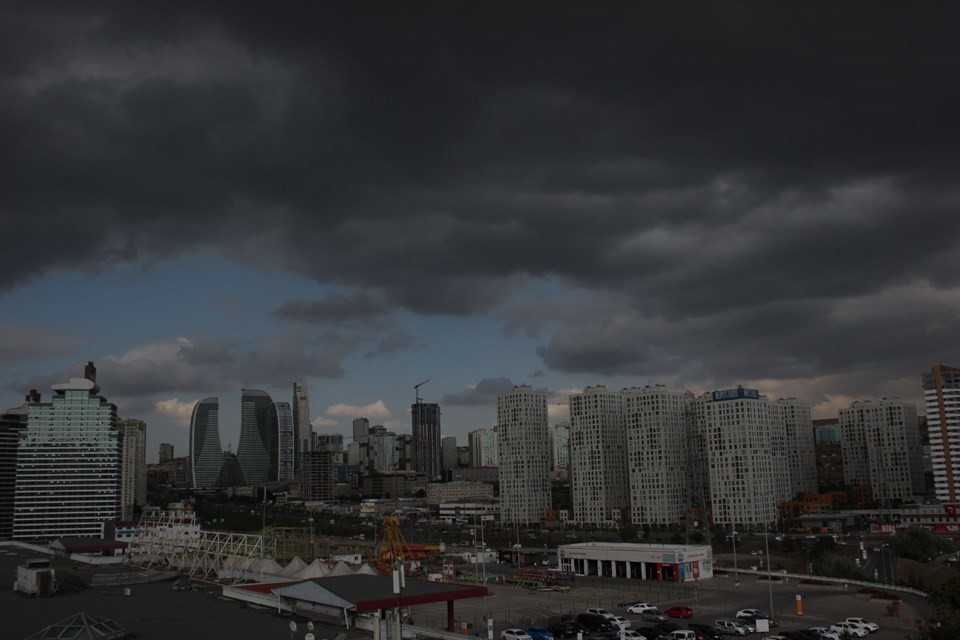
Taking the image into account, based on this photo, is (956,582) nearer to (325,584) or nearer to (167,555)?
(325,584)

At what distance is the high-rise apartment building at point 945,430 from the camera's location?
14562cm

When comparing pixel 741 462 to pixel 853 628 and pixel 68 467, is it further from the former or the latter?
pixel 68 467

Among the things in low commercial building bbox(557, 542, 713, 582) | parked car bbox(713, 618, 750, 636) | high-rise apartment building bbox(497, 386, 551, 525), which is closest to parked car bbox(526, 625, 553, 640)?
parked car bbox(713, 618, 750, 636)

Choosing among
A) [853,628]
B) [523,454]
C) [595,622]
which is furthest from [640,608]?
[523,454]

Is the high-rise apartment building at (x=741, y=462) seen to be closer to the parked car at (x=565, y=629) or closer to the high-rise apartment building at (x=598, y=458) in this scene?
the high-rise apartment building at (x=598, y=458)

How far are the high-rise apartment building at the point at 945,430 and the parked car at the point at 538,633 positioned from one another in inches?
4804

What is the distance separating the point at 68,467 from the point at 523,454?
10068cm

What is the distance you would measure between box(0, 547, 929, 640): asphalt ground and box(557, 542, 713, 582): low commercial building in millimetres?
2068

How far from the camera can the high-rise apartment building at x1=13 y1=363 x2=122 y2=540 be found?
180125 mm

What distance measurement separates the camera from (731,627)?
51906 mm

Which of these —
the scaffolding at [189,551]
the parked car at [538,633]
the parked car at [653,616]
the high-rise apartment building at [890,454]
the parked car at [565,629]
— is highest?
the high-rise apartment building at [890,454]

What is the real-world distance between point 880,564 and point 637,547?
3169 centimetres

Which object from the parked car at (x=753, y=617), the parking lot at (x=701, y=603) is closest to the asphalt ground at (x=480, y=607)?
the parking lot at (x=701, y=603)

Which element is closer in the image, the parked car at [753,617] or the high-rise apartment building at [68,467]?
the parked car at [753,617]
